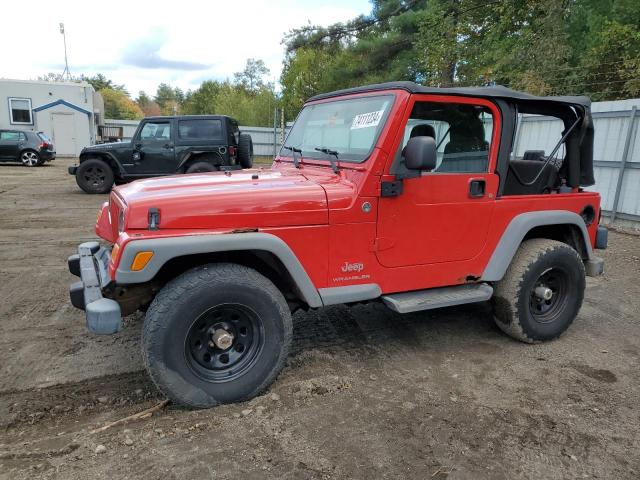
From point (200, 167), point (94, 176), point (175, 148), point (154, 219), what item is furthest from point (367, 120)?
point (94, 176)

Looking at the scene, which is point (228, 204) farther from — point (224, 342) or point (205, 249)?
point (224, 342)

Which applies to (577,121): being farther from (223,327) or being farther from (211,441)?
(211,441)

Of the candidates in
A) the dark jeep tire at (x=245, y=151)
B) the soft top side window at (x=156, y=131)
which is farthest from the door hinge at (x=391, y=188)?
the soft top side window at (x=156, y=131)

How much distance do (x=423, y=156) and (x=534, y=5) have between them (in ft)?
61.1

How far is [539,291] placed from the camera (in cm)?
397

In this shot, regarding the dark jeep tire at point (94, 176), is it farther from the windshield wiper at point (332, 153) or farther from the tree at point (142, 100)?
the tree at point (142, 100)

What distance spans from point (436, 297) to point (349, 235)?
2.99 ft

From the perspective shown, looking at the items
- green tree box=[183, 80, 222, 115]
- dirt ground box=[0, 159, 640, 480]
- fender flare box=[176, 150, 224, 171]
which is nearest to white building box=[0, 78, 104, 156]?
fender flare box=[176, 150, 224, 171]

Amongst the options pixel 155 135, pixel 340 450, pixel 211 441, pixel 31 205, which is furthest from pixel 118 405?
pixel 155 135

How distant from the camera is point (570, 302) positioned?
13.6 feet

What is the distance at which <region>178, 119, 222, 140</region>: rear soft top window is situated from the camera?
37.7 ft

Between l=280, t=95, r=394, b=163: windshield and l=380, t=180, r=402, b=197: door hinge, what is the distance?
249 millimetres

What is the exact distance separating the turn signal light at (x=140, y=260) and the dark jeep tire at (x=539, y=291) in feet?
9.15

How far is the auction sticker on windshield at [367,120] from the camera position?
10.9ft
